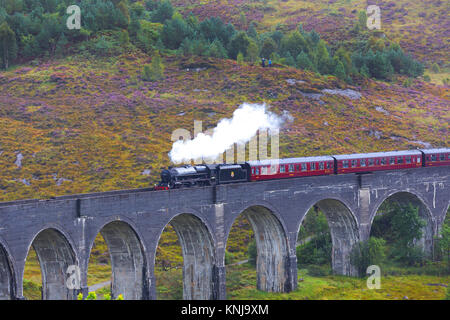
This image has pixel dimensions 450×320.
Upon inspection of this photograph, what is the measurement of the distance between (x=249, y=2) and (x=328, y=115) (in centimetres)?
7700

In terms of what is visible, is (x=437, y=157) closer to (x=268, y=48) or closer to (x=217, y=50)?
(x=217, y=50)

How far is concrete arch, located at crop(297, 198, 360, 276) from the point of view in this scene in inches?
2165

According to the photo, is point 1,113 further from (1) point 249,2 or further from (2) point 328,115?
(1) point 249,2

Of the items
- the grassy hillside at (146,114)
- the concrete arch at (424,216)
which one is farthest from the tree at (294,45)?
the concrete arch at (424,216)

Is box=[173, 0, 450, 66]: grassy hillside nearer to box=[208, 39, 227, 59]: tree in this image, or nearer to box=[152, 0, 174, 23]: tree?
box=[152, 0, 174, 23]: tree

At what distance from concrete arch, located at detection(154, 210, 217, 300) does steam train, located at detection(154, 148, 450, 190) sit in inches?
114

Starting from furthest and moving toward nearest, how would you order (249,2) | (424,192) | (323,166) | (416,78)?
(249,2)
(416,78)
(424,192)
(323,166)

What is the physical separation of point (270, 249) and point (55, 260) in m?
18.4

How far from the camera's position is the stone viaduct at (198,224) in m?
38.2

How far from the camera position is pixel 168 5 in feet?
401

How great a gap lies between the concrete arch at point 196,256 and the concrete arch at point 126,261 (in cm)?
437

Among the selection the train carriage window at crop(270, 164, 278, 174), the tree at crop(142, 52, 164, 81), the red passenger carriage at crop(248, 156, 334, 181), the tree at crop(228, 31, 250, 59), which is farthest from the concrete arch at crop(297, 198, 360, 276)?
the tree at crop(228, 31, 250, 59)

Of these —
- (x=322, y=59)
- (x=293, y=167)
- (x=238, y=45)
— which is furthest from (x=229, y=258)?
(x=322, y=59)

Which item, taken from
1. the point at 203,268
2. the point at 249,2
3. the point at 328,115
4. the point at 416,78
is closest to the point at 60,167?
the point at 203,268
